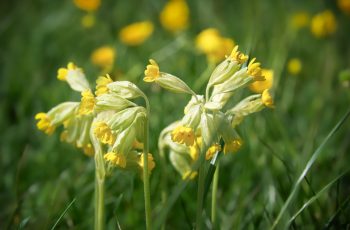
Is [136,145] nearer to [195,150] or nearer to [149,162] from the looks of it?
[149,162]

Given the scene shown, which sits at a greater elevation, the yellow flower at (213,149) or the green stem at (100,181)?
the yellow flower at (213,149)

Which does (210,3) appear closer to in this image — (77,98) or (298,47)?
(298,47)

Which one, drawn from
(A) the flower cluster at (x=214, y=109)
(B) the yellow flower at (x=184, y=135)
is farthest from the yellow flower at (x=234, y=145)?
(B) the yellow flower at (x=184, y=135)

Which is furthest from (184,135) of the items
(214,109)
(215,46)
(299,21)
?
(299,21)

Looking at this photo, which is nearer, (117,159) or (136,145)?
(117,159)

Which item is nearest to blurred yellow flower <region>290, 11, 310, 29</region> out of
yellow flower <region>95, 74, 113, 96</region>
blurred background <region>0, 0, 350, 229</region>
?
blurred background <region>0, 0, 350, 229</region>

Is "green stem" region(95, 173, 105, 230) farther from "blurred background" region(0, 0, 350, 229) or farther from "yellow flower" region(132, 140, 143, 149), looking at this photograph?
"yellow flower" region(132, 140, 143, 149)

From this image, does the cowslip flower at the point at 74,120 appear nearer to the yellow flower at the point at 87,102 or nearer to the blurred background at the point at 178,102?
the yellow flower at the point at 87,102

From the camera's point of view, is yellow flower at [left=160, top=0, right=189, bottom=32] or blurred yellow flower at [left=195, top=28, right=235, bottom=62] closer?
blurred yellow flower at [left=195, top=28, right=235, bottom=62]
